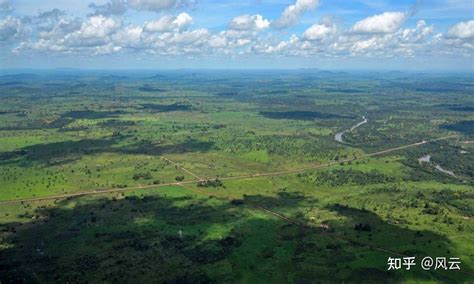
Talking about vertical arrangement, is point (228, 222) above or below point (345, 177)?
below

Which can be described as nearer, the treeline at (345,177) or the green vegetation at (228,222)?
the green vegetation at (228,222)

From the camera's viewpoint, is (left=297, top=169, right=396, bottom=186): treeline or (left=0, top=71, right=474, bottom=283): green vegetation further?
(left=297, top=169, right=396, bottom=186): treeline

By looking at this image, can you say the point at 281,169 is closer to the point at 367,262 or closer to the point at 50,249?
the point at 367,262

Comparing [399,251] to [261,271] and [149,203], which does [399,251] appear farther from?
[149,203]

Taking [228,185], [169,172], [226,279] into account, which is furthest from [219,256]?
[169,172]

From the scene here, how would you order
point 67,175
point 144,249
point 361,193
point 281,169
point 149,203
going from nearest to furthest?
point 144,249 < point 149,203 < point 361,193 < point 67,175 < point 281,169

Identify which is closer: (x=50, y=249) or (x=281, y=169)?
(x=50, y=249)

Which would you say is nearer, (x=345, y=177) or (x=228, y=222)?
(x=228, y=222)

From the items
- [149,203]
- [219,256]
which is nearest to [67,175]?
[149,203]

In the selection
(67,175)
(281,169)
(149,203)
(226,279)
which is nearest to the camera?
(226,279)
